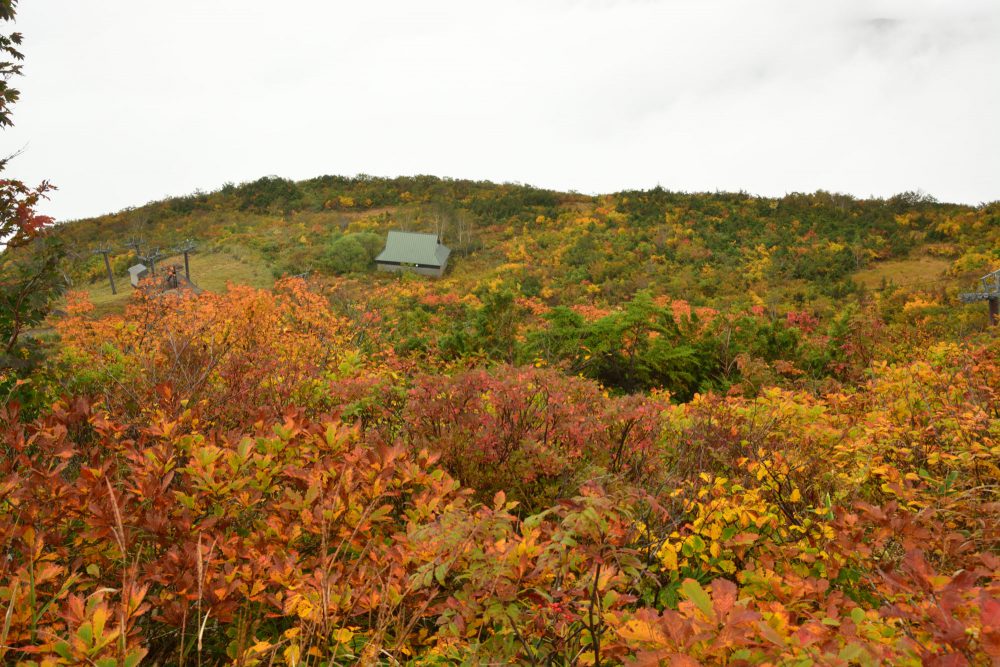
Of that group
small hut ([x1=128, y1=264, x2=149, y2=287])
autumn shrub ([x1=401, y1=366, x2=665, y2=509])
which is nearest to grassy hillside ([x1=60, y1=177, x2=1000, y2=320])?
small hut ([x1=128, y1=264, x2=149, y2=287])

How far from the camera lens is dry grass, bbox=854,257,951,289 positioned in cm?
1926

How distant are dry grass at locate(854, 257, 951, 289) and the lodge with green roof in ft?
57.6

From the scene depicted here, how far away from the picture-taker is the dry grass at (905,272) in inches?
758

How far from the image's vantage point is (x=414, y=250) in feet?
90.3

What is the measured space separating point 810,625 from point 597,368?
780 cm

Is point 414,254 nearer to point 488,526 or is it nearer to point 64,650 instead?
point 488,526

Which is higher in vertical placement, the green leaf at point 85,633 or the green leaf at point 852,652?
the green leaf at point 852,652

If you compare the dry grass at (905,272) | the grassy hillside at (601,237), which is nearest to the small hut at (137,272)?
the grassy hillside at (601,237)

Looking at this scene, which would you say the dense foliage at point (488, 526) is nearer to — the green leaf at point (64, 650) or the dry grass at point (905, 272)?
the green leaf at point (64, 650)

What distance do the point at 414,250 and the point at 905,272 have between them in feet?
67.4

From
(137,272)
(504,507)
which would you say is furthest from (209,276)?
(504,507)

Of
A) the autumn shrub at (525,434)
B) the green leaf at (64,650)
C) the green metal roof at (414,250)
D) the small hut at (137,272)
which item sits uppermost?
the green metal roof at (414,250)

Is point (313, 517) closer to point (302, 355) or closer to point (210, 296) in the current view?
point (302, 355)

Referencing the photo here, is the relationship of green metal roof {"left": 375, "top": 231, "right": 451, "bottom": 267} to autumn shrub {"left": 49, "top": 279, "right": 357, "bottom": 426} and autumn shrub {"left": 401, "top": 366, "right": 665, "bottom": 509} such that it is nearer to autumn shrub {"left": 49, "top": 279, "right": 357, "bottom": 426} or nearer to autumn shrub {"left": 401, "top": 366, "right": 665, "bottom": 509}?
autumn shrub {"left": 49, "top": 279, "right": 357, "bottom": 426}
